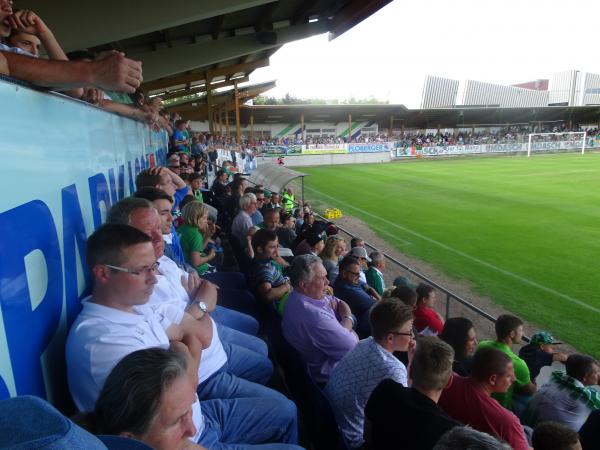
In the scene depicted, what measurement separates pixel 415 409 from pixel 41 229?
1835 millimetres

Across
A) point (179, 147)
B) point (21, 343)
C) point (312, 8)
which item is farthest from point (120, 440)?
point (312, 8)

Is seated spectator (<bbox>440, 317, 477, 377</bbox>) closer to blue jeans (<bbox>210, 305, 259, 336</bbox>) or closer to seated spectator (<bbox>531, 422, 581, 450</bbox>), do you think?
seated spectator (<bbox>531, 422, 581, 450</bbox>)

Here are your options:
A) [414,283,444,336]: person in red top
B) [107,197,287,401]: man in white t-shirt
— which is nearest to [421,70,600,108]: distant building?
[414,283,444,336]: person in red top

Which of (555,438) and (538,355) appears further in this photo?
(538,355)

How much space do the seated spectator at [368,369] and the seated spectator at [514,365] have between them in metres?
1.34

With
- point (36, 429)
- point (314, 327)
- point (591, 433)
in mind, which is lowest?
point (591, 433)

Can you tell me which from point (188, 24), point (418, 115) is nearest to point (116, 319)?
point (188, 24)

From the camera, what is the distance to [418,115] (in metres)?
46.9

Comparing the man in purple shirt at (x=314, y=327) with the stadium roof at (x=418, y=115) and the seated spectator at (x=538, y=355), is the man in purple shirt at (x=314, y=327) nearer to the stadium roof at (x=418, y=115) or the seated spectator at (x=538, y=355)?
the seated spectator at (x=538, y=355)

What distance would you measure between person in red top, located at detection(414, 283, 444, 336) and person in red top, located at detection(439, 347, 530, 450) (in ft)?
6.36

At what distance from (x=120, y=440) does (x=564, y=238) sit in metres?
13.2

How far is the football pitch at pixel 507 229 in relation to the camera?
25.6 feet

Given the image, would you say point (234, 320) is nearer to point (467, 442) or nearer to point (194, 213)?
point (194, 213)

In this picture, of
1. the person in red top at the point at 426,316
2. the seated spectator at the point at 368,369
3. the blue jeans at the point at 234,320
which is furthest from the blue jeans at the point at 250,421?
the person in red top at the point at 426,316
